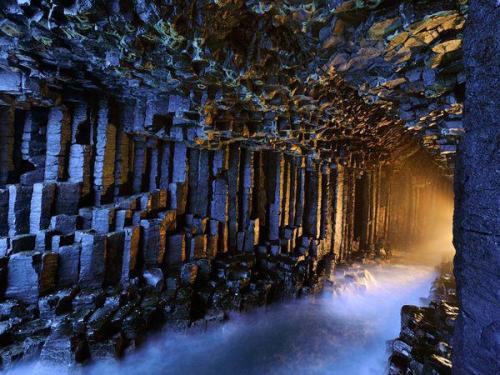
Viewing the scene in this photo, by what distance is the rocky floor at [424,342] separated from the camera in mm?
3910

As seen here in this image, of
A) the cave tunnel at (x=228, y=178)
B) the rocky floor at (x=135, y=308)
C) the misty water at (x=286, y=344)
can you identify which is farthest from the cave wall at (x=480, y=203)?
the rocky floor at (x=135, y=308)

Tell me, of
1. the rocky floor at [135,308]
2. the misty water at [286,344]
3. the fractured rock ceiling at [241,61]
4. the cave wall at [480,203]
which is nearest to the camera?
the cave wall at [480,203]

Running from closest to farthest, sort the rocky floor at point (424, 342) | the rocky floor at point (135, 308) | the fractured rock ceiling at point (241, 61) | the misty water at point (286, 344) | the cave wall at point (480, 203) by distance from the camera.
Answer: the cave wall at point (480, 203) < the fractured rock ceiling at point (241, 61) < the rocky floor at point (424, 342) < the rocky floor at point (135, 308) < the misty water at point (286, 344)

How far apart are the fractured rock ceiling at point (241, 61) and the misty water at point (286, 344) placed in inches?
205

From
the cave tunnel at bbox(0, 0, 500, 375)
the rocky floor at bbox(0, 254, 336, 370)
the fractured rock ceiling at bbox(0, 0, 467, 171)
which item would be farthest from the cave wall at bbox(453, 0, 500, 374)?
the rocky floor at bbox(0, 254, 336, 370)

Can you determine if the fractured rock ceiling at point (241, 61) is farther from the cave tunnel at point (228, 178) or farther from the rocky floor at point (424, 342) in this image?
the rocky floor at point (424, 342)

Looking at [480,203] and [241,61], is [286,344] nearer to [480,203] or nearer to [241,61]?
[480,203]

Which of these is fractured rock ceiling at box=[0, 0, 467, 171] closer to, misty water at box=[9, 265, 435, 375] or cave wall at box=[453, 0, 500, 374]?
cave wall at box=[453, 0, 500, 374]

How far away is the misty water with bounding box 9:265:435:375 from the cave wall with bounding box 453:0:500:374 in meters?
3.90

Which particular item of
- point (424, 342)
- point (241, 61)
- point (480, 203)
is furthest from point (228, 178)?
point (480, 203)

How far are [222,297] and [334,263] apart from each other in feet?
17.0

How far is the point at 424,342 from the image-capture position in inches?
190

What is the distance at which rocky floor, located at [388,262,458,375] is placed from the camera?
3.91 meters

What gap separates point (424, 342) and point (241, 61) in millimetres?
6225
